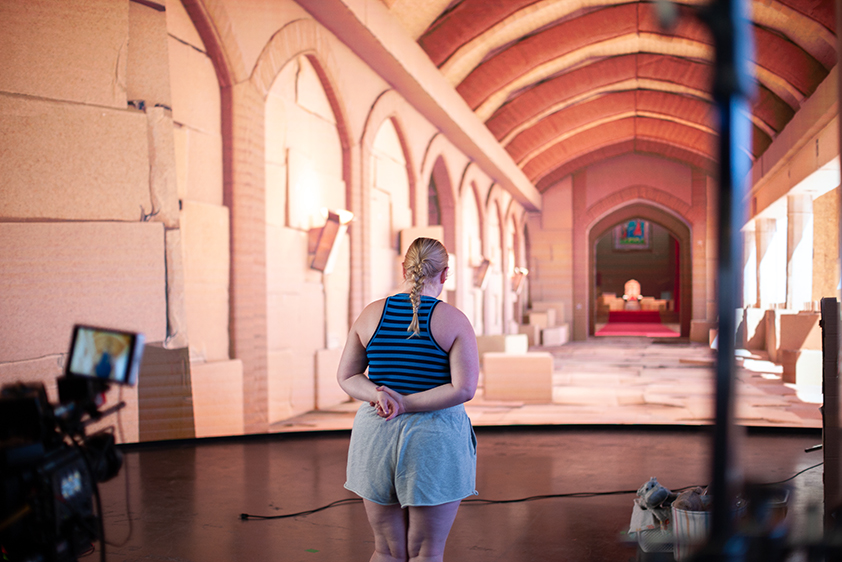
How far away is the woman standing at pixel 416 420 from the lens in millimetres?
1998

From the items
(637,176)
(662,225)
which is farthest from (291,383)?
(662,225)

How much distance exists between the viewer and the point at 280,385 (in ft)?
20.7

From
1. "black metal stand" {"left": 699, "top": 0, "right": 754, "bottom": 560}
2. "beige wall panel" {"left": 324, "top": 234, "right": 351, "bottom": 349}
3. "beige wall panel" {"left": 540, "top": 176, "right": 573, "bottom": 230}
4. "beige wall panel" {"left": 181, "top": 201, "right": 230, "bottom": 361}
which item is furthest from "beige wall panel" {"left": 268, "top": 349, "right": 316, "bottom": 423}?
"beige wall panel" {"left": 540, "top": 176, "right": 573, "bottom": 230}

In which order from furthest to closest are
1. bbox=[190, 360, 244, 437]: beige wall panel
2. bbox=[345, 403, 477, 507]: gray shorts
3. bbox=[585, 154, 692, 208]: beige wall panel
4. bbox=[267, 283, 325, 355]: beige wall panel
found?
bbox=[585, 154, 692, 208]: beige wall panel
bbox=[267, 283, 325, 355]: beige wall panel
bbox=[190, 360, 244, 437]: beige wall panel
bbox=[345, 403, 477, 507]: gray shorts

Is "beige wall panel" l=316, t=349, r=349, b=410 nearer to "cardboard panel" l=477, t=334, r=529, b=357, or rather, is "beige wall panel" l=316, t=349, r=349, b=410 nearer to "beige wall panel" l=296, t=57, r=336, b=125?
"beige wall panel" l=296, t=57, r=336, b=125

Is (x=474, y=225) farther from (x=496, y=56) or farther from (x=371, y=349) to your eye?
(x=371, y=349)

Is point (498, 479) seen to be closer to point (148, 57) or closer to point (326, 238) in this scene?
point (326, 238)

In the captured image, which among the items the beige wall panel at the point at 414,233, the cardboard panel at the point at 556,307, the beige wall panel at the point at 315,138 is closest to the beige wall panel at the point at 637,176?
the cardboard panel at the point at 556,307

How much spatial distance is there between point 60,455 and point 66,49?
388 cm

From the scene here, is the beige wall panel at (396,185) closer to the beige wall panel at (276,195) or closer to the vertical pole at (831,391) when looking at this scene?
the beige wall panel at (276,195)

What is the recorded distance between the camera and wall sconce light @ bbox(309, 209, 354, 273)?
689 cm

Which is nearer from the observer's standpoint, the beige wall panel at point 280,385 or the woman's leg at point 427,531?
the woman's leg at point 427,531

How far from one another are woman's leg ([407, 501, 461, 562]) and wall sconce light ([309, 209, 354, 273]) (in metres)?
5.03

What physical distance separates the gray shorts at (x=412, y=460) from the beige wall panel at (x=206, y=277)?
137 inches
